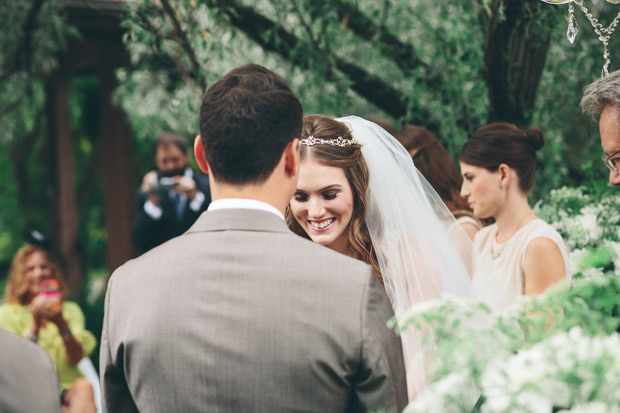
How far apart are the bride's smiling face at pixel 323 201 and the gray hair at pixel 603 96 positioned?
3.09 feet

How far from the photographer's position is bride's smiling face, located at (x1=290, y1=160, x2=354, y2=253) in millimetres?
2568

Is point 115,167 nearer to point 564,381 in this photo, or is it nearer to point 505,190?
point 505,190

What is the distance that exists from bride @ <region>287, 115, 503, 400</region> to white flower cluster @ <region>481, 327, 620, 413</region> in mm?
1368

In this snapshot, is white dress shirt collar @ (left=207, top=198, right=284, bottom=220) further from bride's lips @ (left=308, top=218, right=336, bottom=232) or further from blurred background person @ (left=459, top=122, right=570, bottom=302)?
blurred background person @ (left=459, top=122, right=570, bottom=302)

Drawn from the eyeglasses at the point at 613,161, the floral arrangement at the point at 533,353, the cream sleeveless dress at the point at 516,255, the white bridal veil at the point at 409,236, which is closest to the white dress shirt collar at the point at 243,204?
the floral arrangement at the point at 533,353

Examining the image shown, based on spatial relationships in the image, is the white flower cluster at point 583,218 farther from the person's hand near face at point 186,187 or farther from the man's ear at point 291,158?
the person's hand near face at point 186,187

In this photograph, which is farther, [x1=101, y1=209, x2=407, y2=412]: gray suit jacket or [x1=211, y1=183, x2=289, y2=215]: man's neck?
[x1=211, y1=183, x2=289, y2=215]: man's neck

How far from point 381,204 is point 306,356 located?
1.26 m

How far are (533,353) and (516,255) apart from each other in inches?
81.2

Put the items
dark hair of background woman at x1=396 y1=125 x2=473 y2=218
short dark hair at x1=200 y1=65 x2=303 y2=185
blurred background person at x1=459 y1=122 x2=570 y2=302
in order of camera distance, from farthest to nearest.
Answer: dark hair of background woman at x1=396 y1=125 x2=473 y2=218
blurred background person at x1=459 y1=122 x2=570 y2=302
short dark hair at x1=200 y1=65 x2=303 y2=185

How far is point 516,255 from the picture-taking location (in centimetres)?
304

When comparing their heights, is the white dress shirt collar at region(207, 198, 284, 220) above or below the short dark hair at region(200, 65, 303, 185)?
below

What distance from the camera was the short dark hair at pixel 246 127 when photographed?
1544mm

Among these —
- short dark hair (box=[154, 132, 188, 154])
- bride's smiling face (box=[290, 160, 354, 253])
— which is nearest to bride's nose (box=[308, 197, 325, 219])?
bride's smiling face (box=[290, 160, 354, 253])
